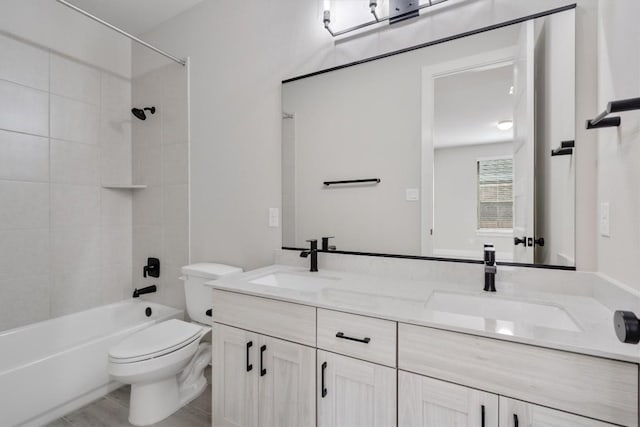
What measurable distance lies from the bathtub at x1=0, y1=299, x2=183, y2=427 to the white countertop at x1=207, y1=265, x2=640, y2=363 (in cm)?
113

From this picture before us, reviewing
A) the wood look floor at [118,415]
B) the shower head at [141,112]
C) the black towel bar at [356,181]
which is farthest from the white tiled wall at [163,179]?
the black towel bar at [356,181]

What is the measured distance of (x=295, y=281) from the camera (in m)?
1.59

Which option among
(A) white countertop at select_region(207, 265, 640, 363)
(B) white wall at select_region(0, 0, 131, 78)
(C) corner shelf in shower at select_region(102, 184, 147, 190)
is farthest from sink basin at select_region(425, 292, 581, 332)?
(B) white wall at select_region(0, 0, 131, 78)

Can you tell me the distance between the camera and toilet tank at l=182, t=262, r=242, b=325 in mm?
1923

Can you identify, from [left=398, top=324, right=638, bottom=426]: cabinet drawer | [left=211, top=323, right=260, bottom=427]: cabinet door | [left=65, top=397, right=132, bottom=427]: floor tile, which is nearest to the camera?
[left=398, top=324, right=638, bottom=426]: cabinet drawer

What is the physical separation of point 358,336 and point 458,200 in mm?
810

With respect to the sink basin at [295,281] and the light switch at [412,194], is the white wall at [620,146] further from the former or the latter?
the sink basin at [295,281]

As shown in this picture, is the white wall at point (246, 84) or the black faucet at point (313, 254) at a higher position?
the white wall at point (246, 84)

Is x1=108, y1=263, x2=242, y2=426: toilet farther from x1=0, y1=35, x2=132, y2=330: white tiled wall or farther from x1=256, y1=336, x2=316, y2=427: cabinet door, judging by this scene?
x1=0, y1=35, x2=132, y2=330: white tiled wall

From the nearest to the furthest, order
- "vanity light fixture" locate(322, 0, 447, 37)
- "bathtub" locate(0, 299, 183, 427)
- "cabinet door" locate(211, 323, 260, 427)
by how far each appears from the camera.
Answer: "cabinet door" locate(211, 323, 260, 427)
"vanity light fixture" locate(322, 0, 447, 37)
"bathtub" locate(0, 299, 183, 427)

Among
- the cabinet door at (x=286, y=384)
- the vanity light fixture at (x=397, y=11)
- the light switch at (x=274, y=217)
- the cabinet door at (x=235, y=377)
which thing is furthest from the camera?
the light switch at (x=274, y=217)

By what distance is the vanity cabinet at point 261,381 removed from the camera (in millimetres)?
1143

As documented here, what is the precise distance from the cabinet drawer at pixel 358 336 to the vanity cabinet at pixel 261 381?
4.1 inches

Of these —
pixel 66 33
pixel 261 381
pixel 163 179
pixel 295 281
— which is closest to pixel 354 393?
pixel 261 381
